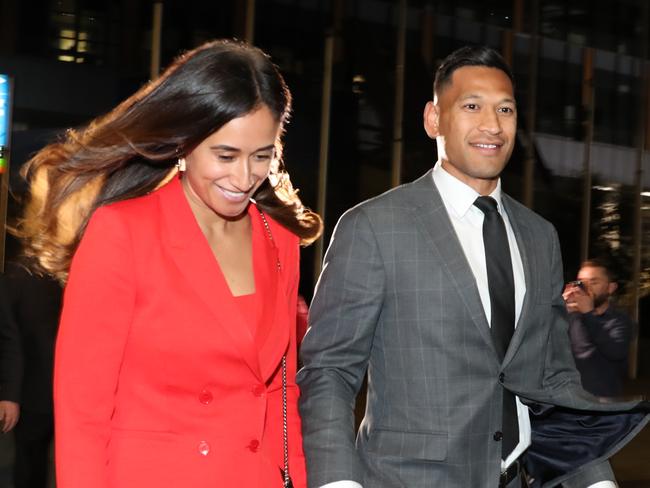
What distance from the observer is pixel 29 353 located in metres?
6.32

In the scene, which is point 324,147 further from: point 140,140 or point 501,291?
point 140,140

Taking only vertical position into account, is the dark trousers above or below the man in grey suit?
below

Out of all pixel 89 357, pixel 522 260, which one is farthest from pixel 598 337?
pixel 89 357

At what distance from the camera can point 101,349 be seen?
2537 millimetres

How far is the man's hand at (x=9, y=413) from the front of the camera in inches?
248

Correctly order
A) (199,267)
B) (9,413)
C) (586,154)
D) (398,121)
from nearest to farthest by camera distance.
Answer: (199,267)
(9,413)
(398,121)
(586,154)

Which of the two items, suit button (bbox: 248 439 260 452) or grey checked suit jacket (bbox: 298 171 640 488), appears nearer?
suit button (bbox: 248 439 260 452)

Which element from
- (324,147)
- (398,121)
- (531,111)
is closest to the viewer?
(324,147)

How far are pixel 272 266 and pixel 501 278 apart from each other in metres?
0.63

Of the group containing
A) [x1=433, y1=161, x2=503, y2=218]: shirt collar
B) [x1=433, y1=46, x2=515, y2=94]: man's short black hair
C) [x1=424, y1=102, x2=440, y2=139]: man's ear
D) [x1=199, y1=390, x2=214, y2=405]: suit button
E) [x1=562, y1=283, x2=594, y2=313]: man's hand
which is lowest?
[x1=199, y1=390, x2=214, y2=405]: suit button

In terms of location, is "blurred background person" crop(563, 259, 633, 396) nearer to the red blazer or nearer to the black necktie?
the black necktie

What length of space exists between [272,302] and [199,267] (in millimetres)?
236

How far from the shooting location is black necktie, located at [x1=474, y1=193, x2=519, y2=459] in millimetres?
3004

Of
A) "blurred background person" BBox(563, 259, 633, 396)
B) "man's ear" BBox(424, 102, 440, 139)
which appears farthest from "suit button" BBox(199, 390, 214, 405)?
"blurred background person" BBox(563, 259, 633, 396)
